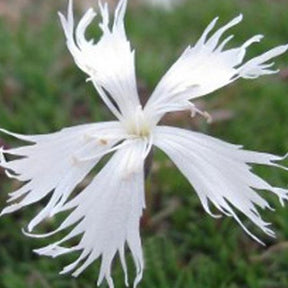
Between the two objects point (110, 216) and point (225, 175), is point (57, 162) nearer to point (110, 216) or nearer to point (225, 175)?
point (110, 216)

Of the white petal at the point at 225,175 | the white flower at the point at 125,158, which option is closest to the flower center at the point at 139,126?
the white flower at the point at 125,158

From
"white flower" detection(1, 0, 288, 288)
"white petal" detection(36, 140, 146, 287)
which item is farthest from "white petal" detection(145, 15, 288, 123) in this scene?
"white petal" detection(36, 140, 146, 287)

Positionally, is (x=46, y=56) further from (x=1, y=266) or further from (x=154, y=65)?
(x=1, y=266)

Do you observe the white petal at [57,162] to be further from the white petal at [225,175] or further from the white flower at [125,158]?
the white petal at [225,175]

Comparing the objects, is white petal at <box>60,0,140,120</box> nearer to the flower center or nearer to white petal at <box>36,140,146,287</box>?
the flower center

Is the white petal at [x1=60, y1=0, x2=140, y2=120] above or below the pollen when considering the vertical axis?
above
